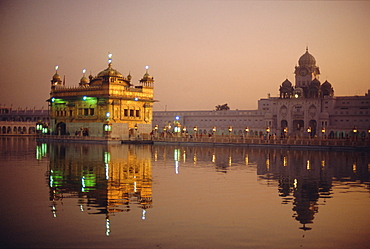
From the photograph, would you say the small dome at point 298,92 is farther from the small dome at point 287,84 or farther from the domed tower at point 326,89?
the domed tower at point 326,89

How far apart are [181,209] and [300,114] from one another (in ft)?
239

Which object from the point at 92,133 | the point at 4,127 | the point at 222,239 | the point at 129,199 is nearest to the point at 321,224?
the point at 222,239

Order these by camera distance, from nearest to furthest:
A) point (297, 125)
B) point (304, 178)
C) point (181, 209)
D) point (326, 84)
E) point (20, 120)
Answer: point (181, 209), point (304, 178), point (297, 125), point (326, 84), point (20, 120)

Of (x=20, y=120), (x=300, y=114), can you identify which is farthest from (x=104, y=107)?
(x=20, y=120)

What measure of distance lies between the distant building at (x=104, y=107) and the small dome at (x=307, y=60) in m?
37.7

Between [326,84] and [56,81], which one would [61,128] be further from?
[326,84]

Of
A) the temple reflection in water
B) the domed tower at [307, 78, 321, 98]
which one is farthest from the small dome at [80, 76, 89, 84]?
the temple reflection in water

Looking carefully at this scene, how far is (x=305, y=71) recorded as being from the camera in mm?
89875

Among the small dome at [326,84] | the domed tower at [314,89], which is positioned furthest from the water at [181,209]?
the small dome at [326,84]

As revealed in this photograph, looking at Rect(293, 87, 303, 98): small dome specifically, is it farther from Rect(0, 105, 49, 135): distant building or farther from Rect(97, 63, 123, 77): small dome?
Rect(0, 105, 49, 135): distant building

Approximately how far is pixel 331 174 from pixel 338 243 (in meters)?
12.8

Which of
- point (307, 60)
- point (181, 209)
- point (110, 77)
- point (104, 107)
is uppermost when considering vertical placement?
point (307, 60)

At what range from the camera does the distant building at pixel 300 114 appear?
78.2 m

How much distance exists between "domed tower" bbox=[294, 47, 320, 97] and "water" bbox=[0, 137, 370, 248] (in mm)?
70982
